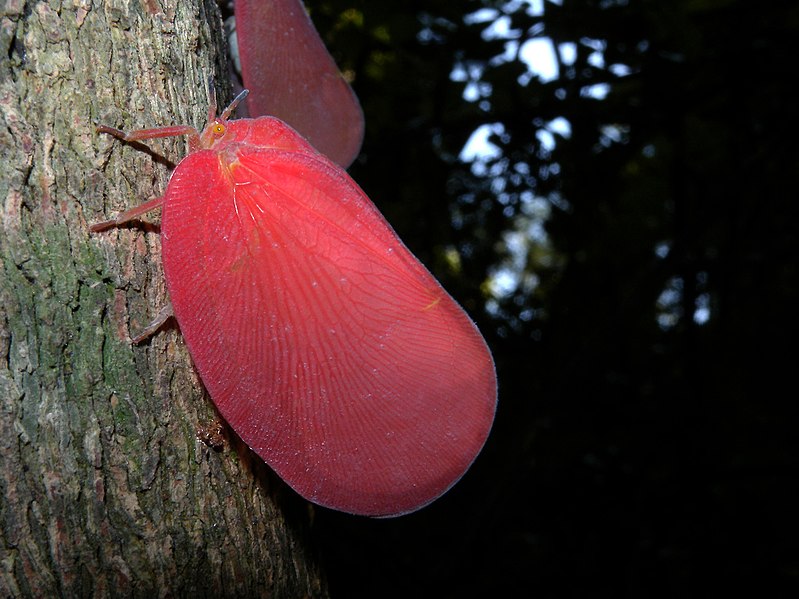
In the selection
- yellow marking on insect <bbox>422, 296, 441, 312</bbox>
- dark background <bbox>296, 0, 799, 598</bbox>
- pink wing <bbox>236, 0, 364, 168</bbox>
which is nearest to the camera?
yellow marking on insect <bbox>422, 296, 441, 312</bbox>

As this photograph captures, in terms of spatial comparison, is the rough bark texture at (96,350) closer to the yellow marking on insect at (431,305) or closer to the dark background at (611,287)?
the yellow marking on insect at (431,305)

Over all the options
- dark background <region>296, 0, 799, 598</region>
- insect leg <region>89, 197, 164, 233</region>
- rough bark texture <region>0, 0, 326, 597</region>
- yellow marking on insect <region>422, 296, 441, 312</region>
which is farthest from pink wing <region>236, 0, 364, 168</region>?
dark background <region>296, 0, 799, 598</region>

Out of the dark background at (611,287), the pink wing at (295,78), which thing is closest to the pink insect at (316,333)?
the pink wing at (295,78)

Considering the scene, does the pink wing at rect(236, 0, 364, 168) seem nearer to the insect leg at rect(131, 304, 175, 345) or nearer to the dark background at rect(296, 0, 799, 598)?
the insect leg at rect(131, 304, 175, 345)

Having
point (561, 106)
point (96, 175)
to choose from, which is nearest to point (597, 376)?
point (561, 106)

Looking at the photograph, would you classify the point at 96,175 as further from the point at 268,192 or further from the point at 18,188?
the point at 268,192

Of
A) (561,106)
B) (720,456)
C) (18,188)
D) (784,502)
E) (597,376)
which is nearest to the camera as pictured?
(18,188)

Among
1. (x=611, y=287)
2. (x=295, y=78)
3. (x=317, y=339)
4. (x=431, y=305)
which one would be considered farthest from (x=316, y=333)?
(x=611, y=287)

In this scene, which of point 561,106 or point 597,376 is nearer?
point 561,106

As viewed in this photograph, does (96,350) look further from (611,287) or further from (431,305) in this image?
(611,287)
